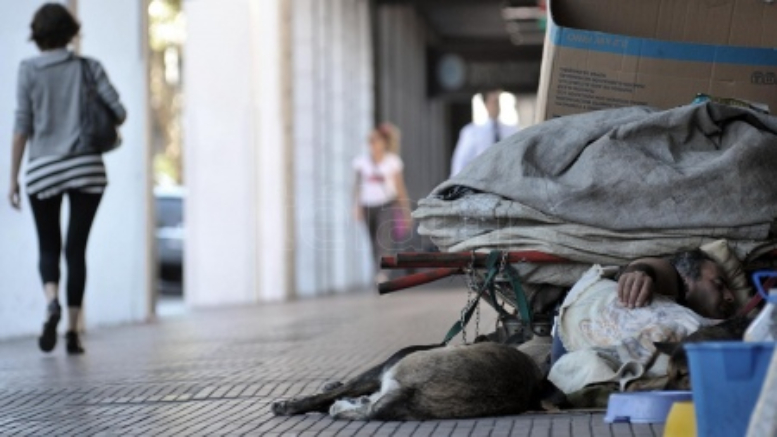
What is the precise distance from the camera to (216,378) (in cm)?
838

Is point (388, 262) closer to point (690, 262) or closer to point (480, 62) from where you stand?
point (690, 262)

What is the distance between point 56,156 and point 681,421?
6405mm


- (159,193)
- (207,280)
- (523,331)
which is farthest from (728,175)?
(159,193)

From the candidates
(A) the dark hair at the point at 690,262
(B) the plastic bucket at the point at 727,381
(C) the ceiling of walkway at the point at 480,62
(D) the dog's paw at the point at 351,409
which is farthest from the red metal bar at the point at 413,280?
(C) the ceiling of walkway at the point at 480,62

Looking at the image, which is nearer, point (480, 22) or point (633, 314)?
point (633, 314)

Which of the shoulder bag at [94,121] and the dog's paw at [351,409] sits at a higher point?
the shoulder bag at [94,121]

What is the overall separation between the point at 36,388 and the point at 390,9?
81.8ft

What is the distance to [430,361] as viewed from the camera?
5.81 metres

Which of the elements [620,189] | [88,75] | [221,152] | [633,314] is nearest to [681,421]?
[633,314]

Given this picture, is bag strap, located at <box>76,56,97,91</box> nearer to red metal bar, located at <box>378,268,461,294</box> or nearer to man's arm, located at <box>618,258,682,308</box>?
red metal bar, located at <box>378,268,461,294</box>

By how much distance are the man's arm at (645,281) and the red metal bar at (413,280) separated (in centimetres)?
72

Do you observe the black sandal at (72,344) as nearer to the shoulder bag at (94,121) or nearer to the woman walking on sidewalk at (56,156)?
the woman walking on sidewalk at (56,156)

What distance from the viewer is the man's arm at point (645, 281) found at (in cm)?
608

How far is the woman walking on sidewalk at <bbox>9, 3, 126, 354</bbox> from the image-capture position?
10422 millimetres
